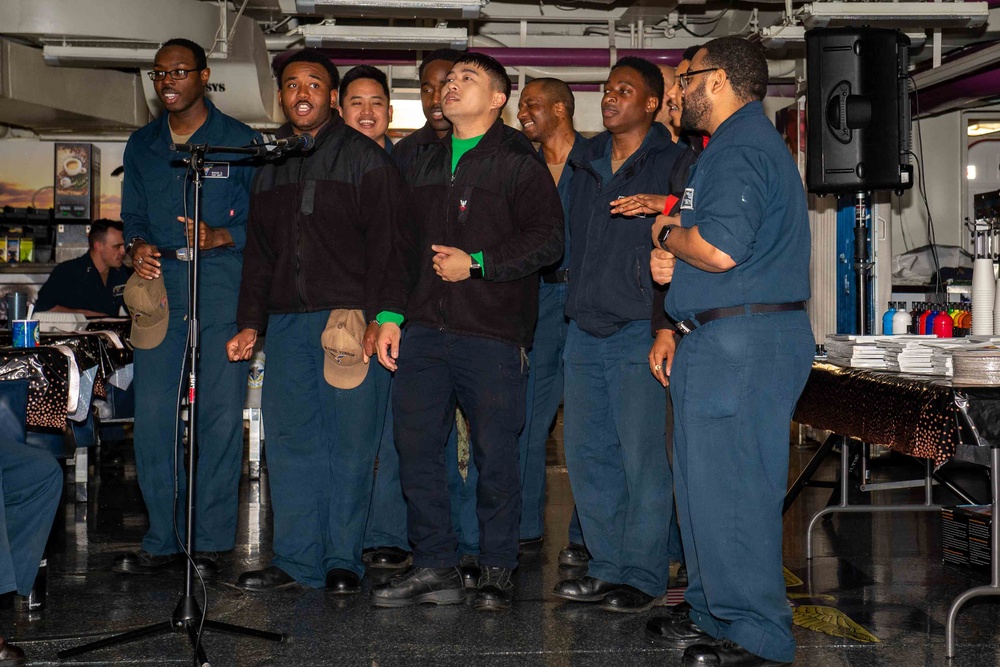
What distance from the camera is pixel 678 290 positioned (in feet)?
9.70

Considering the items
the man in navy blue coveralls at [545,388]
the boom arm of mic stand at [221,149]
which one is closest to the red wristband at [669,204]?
the man in navy blue coveralls at [545,388]

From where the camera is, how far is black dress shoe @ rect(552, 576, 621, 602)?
354 cm

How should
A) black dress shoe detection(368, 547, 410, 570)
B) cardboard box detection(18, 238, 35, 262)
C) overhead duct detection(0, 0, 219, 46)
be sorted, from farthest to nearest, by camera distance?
cardboard box detection(18, 238, 35, 262) → overhead duct detection(0, 0, 219, 46) → black dress shoe detection(368, 547, 410, 570)

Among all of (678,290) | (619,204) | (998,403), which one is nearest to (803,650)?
(998,403)

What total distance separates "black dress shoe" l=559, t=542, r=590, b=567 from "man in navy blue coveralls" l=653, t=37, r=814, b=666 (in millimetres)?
1248

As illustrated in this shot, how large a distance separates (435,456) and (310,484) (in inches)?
20.6

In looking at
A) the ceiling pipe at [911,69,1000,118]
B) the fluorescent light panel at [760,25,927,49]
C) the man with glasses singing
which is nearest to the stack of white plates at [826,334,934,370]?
the man with glasses singing

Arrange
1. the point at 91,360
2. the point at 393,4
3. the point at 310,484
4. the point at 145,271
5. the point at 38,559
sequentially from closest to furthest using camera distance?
the point at 38,559 < the point at 310,484 < the point at 145,271 < the point at 91,360 < the point at 393,4

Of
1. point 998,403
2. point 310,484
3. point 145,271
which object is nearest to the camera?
point 998,403

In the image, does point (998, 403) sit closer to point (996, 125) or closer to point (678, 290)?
point (678, 290)

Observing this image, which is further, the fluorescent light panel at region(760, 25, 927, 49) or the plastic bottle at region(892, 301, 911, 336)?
the fluorescent light panel at region(760, 25, 927, 49)

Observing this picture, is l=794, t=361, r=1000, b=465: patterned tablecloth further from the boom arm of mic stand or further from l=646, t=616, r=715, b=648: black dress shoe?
the boom arm of mic stand

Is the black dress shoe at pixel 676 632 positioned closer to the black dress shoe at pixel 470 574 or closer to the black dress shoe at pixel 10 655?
the black dress shoe at pixel 470 574

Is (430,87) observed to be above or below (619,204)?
above
